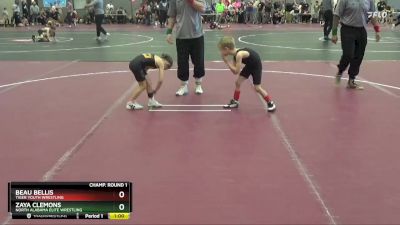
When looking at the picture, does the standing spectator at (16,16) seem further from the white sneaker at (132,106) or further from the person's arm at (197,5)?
the white sneaker at (132,106)

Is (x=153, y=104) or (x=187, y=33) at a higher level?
(x=187, y=33)

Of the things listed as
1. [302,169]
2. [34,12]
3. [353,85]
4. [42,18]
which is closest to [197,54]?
[353,85]

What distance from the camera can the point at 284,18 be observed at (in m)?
33.0

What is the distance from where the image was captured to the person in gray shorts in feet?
29.0

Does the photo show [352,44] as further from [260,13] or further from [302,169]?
[260,13]

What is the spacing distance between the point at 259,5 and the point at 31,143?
2831 centimetres

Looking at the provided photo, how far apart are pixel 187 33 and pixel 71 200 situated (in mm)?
5888

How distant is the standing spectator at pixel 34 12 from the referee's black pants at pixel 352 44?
28.2 meters

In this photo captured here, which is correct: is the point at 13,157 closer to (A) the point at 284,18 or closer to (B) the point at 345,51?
(B) the point at 345,51

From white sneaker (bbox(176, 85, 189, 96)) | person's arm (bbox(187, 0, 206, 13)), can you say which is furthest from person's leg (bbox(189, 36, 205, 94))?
person's arm (bbox(187, 0, 206, 13))

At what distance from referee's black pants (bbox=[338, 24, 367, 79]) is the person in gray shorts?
8.36 feet

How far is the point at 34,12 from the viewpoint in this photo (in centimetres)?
3353

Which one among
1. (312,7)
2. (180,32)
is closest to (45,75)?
(180,32)

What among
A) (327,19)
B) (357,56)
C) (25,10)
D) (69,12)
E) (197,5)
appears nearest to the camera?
(197,5)
